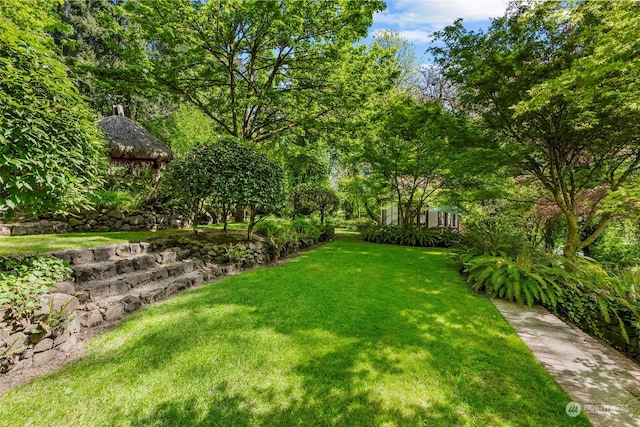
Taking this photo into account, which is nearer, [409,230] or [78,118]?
[78,118]

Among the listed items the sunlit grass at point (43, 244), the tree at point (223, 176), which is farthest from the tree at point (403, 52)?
the sunlit grass at point (43, 244)

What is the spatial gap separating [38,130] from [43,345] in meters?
2.05

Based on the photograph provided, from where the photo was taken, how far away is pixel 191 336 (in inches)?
117

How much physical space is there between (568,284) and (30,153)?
23.9 ft

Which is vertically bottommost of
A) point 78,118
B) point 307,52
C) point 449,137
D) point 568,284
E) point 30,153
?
point 568,284

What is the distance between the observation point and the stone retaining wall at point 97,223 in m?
6.00

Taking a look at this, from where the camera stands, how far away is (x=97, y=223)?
22.9 ft

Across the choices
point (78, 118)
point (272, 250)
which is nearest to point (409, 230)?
point (272, 250)

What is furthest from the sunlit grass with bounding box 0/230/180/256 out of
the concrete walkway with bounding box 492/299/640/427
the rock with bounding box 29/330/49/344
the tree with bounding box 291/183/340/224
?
the tree with bounding box 291/183/340/224

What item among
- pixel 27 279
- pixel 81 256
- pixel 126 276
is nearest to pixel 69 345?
pixel 27 279

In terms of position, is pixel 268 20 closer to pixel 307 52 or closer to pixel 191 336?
pixel 307 52

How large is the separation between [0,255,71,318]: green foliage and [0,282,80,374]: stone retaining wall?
0.23ft

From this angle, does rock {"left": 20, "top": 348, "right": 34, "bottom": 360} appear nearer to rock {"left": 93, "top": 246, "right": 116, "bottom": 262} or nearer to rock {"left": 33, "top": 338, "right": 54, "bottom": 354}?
rock {"left": 33, "top": 338, "right": 54, "bottom": 354}

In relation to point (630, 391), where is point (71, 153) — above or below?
above
